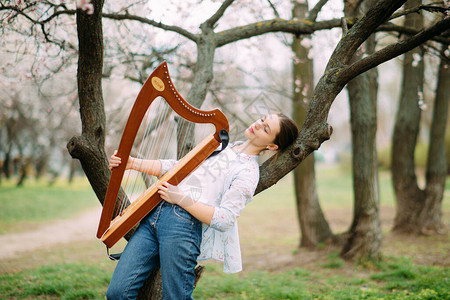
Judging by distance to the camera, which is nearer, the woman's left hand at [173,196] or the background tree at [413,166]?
the woman's left hand at [173,196]

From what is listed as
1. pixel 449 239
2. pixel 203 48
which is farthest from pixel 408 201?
pixel 203 48

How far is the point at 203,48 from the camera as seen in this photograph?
3.47 metres

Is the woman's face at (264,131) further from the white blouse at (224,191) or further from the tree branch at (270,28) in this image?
the tree branch at (270,28)

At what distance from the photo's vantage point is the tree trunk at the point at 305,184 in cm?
597

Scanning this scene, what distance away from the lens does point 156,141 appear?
2760 millimetres

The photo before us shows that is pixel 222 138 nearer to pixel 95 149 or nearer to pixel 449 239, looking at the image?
pixel 95 149

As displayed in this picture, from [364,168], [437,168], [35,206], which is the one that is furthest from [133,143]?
[35,206]

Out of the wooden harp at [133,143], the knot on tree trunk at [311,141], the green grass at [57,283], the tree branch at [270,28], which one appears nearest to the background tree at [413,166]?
the tree branch at [270,28]

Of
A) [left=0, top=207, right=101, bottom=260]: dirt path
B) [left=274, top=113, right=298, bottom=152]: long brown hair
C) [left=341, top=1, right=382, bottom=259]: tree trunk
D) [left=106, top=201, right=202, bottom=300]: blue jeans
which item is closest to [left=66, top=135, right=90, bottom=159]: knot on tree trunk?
[left=106, top=201, right=202, bottom=300]: blue jeans

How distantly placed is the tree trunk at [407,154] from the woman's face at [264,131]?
17.3 feet

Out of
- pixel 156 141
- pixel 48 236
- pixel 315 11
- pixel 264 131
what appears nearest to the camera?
pixel 264 131

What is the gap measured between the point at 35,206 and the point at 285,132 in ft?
36.6

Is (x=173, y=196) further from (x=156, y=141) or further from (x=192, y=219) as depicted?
(x=156, y=141)

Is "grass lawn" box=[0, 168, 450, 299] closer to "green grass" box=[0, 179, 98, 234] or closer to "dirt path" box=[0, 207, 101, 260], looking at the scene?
"dirt path" box=[0, 207, 101, 260]
